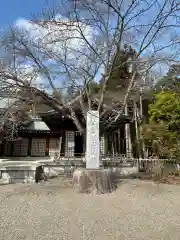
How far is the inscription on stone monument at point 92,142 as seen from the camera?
1022 cm

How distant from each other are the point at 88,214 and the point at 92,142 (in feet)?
12.7

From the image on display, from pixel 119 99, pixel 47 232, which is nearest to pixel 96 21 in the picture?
pixel 119 99

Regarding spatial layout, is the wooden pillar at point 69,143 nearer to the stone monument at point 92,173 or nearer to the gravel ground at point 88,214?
the gravel ground at point 88,214

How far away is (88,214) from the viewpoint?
697 centimetres

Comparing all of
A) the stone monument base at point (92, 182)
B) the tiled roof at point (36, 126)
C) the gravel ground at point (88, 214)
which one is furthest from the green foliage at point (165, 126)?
the tiled roof at point (36, 126)

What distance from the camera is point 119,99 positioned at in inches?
628

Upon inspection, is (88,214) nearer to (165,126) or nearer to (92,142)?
(92,142)

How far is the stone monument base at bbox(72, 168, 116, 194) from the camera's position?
9.63 meters

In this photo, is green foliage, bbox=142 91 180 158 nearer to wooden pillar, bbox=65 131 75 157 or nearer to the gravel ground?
the gravel ground

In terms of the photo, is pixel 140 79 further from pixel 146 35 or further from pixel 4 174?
pixel 4 174

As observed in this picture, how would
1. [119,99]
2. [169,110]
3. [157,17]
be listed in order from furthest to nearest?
[169,110], [119,99], [157,17]

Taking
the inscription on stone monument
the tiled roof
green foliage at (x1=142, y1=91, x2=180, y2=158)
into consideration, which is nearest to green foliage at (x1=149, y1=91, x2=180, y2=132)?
green foliage at (x1=142, y1=91, x2=180, y2=158)

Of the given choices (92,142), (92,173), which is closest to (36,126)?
(92,142)

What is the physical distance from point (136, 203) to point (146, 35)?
8116 mm
